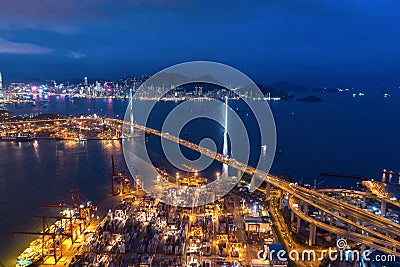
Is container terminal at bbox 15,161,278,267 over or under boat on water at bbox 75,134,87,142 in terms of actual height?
under

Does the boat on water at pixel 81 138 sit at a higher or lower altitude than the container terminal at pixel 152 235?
higher

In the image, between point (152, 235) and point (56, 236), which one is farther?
point (152, 235)

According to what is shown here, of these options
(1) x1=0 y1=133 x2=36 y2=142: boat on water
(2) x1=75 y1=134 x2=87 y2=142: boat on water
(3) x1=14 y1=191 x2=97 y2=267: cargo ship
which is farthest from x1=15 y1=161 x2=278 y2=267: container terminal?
(1) x1=0 y1=133 x2=36 y2=142: boat on water

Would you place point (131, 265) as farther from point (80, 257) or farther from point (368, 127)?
point (368, 127)

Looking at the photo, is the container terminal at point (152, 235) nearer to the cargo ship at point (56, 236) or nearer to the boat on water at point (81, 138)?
the cargo ship at point (56, 236)

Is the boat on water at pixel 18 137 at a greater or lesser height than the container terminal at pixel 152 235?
greater

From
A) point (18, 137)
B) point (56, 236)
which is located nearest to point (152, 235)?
point (56, 236)

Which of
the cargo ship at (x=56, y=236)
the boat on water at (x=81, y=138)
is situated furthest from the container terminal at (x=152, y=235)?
the boat on water at (x=81, y=138)

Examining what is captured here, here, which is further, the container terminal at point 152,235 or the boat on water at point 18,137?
the boat on water at point 18,137

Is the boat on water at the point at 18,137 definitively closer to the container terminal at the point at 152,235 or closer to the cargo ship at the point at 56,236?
the container terminal at the point at 152,235

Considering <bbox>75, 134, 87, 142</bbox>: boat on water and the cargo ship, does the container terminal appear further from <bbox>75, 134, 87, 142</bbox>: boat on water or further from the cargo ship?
<bbox>75, 134, 87, 142</bbox>: boat on water

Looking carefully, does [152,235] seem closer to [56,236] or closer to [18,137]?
[56,236]
